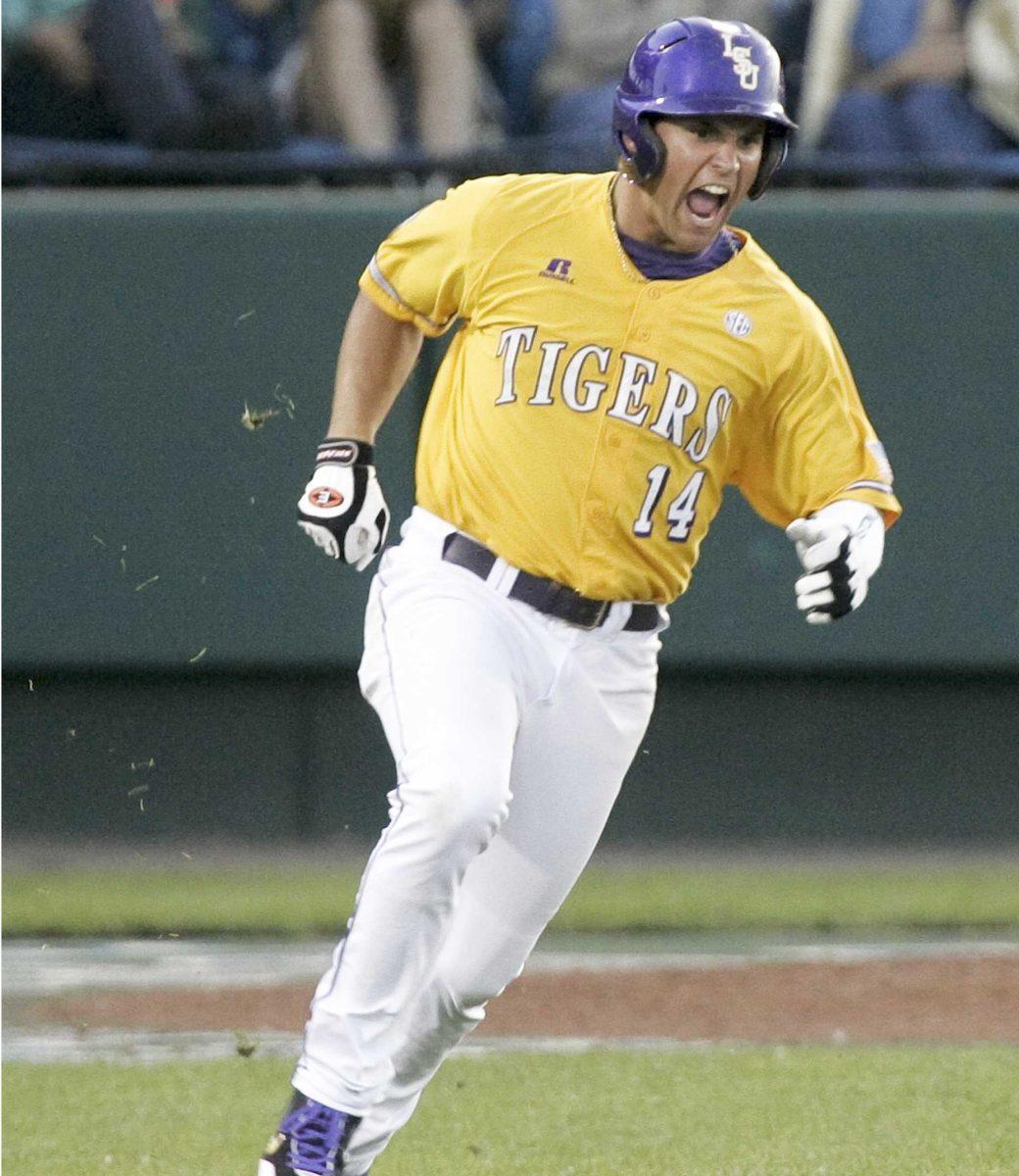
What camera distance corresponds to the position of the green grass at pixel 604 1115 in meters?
4.68

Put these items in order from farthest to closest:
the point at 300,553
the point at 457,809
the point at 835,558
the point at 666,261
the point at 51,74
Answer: the point at 51,74, the point at 300,553, the point at 666,261, the point at 835,558, the point at 457,809

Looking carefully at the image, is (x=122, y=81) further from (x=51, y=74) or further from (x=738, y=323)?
(x=738, y=323)

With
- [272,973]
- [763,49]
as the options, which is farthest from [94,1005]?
[763,49]

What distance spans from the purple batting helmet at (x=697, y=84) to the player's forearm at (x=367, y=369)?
58 centimetres

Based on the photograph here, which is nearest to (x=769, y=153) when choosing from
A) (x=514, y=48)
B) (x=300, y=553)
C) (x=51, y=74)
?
(x=300, y=553)

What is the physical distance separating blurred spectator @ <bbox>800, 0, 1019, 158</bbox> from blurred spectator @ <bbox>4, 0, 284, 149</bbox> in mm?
2251

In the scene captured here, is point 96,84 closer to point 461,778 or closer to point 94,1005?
point 94,1005

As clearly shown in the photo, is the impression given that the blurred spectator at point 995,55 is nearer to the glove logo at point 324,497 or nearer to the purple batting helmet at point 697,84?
the purple batting helmet at point 697,84

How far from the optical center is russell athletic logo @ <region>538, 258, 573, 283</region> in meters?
4.29

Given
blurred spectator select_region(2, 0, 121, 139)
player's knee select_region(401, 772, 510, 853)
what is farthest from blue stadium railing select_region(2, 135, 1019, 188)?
player's knee select_region(401, 772, 510, 853)

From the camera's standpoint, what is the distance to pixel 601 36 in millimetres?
9406

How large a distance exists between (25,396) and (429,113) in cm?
201

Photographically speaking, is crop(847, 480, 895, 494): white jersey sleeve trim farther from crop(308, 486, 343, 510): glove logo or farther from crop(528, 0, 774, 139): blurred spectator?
crop(528, 0, 774, 139): blurred spectator

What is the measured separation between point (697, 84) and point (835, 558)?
0.87 meters
